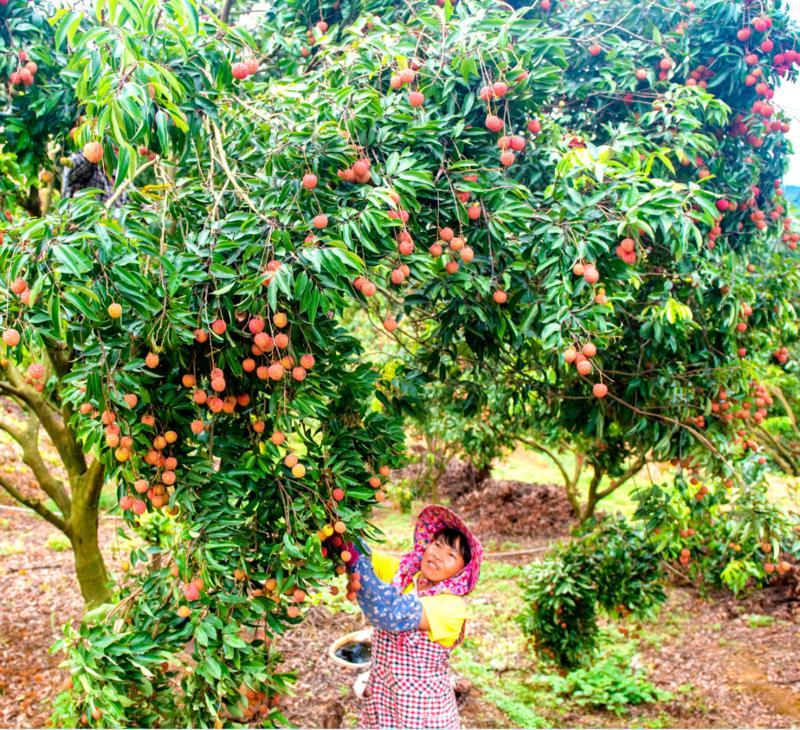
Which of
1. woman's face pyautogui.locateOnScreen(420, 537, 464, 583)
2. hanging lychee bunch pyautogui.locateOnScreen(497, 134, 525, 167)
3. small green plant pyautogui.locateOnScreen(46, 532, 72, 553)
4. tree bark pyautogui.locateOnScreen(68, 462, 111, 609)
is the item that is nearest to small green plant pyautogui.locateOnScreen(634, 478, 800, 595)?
woman's face pyautogui.locateOnScreen(420, 537, 464, 583)

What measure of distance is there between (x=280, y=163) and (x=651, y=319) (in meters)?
1.60

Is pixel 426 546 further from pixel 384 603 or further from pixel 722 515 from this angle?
pixel 722 515

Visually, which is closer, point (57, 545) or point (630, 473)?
point (630, 473)

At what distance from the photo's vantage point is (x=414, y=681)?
2352 millimetres

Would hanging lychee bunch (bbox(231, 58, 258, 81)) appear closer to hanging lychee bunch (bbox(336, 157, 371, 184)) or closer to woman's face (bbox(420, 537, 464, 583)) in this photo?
hanging lychee bunch (bbox(336, 157, 371, 184))

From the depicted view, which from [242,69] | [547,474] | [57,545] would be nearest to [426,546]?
[242,69]

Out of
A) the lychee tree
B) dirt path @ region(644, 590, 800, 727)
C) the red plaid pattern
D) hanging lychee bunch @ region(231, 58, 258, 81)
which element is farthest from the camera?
dirt path @ region(644, 590, 800, 727)

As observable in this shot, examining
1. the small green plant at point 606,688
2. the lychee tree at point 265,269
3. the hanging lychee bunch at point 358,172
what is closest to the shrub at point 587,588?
the small green plant at point 606,688

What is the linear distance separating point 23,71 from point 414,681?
104 inches

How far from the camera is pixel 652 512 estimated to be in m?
3.01

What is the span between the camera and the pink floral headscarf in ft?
7.86

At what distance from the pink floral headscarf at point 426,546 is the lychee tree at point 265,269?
14.8 inches

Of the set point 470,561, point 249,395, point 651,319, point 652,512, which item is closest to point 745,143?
point 651,319

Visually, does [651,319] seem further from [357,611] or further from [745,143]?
[357,611]
